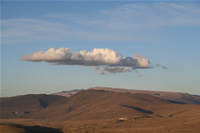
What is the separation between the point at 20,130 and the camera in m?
131

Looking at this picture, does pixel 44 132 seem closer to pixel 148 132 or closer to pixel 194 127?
pixel 148 132

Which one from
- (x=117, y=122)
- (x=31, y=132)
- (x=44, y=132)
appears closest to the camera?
(x=31, y=132)

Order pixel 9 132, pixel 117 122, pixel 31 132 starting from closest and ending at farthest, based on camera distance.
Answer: pixel 9 132 < pixel 31 132 < pixel 117 122

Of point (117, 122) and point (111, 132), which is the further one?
point (117, 122)

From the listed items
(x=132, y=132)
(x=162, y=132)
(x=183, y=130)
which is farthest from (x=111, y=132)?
(x=183, y=130)

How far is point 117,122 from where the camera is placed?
189m

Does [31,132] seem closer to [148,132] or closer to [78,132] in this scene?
[78,132]

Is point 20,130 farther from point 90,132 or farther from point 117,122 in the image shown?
point 117,122

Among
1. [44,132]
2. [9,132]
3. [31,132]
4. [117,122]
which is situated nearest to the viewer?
[9,132]

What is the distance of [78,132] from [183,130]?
157 ft

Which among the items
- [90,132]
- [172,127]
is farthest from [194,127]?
[90,132]

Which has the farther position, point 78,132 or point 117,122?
point 117,122

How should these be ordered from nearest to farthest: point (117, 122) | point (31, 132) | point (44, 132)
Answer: point (31, 132)
point (44, 132)
point (117, 122)

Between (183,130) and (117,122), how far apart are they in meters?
66.7
